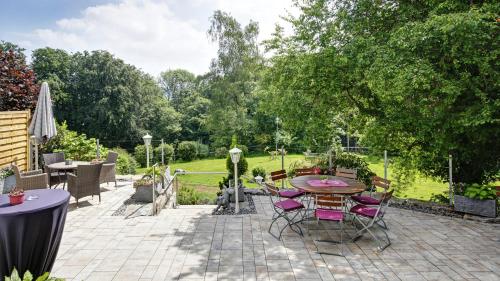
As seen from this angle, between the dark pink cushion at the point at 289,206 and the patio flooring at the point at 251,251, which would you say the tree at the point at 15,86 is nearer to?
the patio flooring at the point at 251,251

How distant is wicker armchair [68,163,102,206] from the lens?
6.83 meters

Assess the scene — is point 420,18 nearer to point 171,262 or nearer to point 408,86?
point 408,86

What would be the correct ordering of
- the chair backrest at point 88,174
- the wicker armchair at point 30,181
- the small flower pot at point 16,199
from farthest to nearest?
the chair backrest at point 88,174, the wicker armchair at point 30,181, the small flower pot at point 16,199

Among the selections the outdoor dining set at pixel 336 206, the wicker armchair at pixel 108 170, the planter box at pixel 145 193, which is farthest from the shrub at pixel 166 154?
the outdoor dining set at pixel 336 206

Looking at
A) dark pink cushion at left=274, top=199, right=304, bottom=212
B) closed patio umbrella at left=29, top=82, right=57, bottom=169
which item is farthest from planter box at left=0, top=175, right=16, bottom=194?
dark pink cushion at left=274, top=199, right=304, bottom=212

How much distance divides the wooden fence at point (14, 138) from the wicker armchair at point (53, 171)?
688 mm

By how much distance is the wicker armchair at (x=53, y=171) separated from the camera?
25.9 ft

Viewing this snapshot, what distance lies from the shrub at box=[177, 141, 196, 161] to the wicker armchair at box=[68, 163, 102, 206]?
1644 cm

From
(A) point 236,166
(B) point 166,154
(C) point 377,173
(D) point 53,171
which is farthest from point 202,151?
(A) point 236,166

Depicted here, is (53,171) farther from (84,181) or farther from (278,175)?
(278,175)

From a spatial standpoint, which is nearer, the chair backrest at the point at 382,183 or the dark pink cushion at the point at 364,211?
the dark pink cushion at the point at 364,211

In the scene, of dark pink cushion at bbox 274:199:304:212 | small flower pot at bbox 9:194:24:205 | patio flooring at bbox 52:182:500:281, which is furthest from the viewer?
dark pink cushion at bbox 274:199:304:212

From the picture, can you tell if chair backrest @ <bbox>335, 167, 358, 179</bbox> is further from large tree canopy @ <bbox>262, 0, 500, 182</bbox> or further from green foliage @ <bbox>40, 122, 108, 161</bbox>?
green foliage @ <bbox>40, 122, 108, 161</bbox>

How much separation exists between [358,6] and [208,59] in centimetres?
1698
